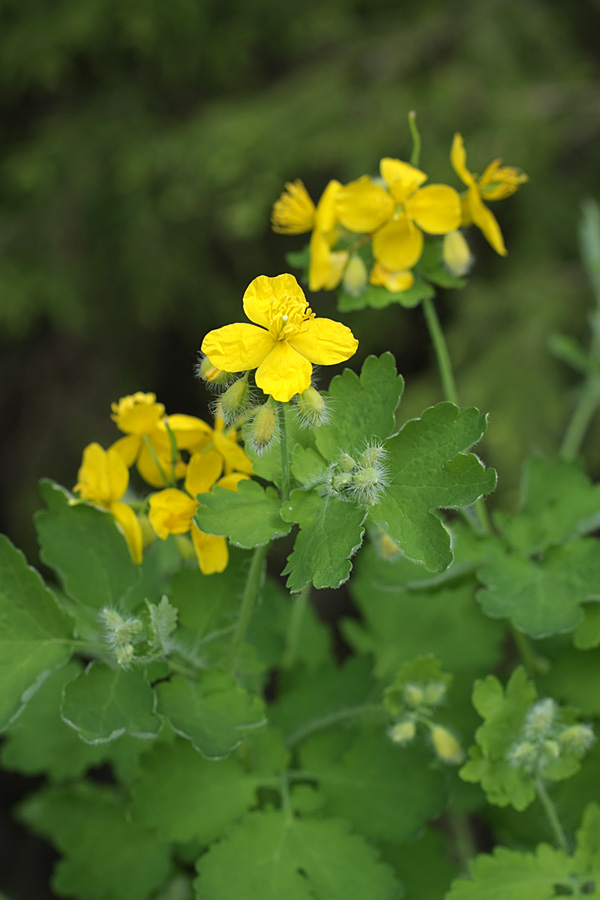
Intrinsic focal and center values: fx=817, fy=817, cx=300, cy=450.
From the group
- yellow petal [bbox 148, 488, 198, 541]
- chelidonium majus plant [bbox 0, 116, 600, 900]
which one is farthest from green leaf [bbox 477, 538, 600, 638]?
yellow petal [bbox 148, 488, 198, 541]

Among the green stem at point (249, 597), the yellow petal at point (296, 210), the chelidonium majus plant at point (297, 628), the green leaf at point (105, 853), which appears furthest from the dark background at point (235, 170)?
the green stem at point (249, 597)

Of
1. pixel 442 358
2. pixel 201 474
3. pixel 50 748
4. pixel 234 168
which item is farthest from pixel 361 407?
pixel 234 168

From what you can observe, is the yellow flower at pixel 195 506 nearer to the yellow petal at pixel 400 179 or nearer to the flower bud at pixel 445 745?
the flower bud at pixel 445 745

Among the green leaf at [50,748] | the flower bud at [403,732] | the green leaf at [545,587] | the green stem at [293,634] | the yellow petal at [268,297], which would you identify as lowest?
the green stem at [293,634]

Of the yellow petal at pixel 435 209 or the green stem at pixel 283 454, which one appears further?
the yellow petal at pixel 435 209

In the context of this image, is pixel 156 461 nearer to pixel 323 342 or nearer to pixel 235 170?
pixel 323 342

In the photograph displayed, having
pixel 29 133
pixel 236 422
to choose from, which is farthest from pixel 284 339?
pixel 29 133
